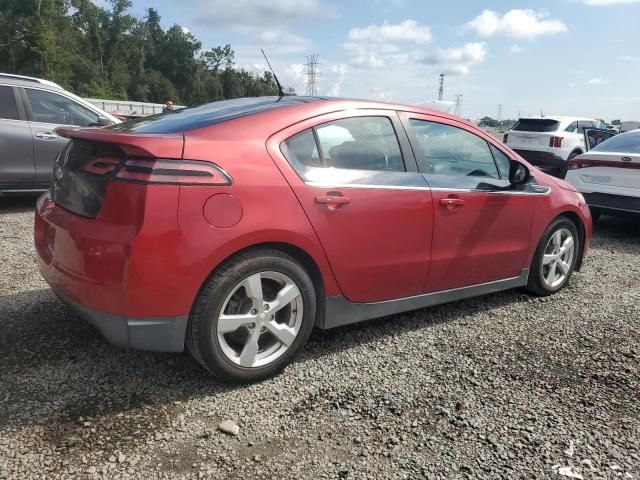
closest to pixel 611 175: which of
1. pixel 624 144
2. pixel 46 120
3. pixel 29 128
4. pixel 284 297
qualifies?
pixel 624 144

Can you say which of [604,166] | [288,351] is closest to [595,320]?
[288,351]

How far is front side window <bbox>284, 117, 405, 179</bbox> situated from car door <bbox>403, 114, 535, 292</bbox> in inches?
8.0

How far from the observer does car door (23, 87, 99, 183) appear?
700 cm

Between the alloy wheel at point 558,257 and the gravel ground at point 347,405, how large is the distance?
2.12 ft

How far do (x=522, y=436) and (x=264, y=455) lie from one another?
1.25 metres

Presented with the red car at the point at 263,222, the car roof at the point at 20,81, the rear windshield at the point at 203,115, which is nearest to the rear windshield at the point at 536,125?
the red car at the point at 263,222

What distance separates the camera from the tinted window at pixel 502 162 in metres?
4.06

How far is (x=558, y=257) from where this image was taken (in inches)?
182

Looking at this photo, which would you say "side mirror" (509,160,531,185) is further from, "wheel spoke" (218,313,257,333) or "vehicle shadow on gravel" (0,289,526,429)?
"wheel spoke" (218,313,257,333)

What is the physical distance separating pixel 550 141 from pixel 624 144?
22.2 ft

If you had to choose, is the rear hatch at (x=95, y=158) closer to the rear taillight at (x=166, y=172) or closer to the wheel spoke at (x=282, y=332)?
the rear taillight at (x=166, y=172)

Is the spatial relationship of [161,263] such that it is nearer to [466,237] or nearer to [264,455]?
[264,455]

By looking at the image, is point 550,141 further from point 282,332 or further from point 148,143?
point 148,143

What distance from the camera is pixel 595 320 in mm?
4156
